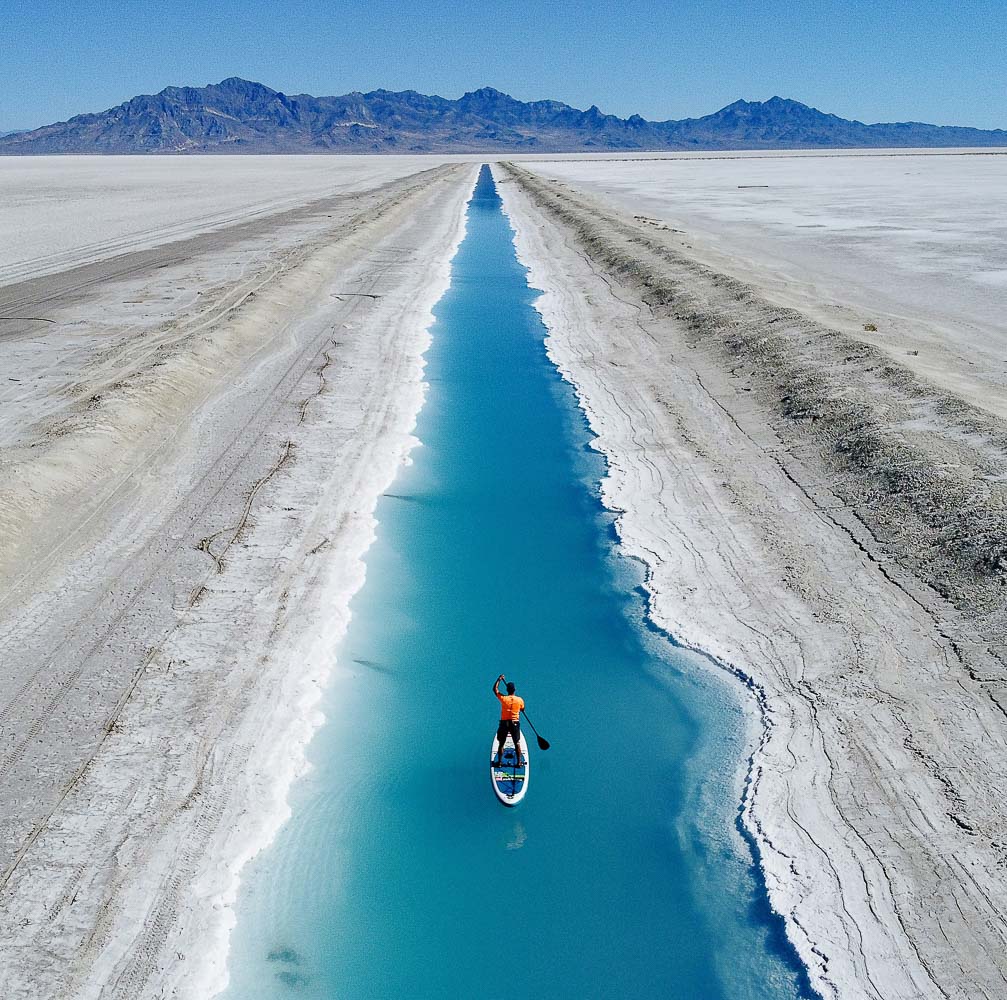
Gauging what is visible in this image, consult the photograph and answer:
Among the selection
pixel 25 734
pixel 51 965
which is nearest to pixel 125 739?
pixel 25 734

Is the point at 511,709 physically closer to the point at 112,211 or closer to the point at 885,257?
the point at 885,257

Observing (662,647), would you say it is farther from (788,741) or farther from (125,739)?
(125,739)

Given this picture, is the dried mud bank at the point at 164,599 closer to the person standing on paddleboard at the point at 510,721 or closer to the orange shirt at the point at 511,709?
the person standing on paddleboard at the point at 510,721

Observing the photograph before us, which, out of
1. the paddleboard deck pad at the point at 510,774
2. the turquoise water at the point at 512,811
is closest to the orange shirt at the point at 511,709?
the paddleboard deck pad at the point at 510,774

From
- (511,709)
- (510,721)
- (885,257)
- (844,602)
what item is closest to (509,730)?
(510,721)

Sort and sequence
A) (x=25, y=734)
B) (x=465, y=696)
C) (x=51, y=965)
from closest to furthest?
(x=51, y=965) < (x=25, y=734) < (x=465, y=696)

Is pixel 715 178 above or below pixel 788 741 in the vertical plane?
below

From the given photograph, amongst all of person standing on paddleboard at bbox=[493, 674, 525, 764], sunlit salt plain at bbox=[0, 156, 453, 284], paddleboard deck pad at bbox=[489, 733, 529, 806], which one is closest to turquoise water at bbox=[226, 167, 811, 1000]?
paddleboard deck pad at bbox=[489, 733, 529, 806]
